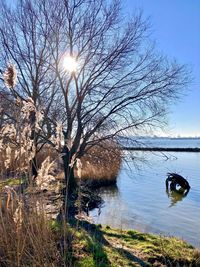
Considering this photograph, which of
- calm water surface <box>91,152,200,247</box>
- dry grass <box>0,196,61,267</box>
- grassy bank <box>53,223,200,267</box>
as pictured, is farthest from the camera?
calm water surface <box>91,152,200,247</box>

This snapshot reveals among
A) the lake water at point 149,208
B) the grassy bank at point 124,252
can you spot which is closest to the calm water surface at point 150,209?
the lake water at point 149,208

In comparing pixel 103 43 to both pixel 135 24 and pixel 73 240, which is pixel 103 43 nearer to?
pixel 135 24

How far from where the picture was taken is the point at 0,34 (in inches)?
580

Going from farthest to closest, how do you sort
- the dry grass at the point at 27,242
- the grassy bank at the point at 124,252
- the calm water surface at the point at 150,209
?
1. the calm water surface at the point at 150,209
2. the grassy bank at the point at 124,252
3. the dry grass at the point at 27,242

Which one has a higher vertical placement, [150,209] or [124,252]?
[124,252]

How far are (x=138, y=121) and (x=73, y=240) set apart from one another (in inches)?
379

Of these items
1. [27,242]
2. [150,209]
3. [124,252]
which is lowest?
[150,209]

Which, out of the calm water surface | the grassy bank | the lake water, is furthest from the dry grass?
the calm water surface

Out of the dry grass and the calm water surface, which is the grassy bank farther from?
the calm water surface

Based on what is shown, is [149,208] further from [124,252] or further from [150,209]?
[124,252]

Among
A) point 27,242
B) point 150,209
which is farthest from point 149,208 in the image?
point 27,242

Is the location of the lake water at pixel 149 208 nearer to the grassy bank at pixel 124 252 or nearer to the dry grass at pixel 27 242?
the grassy bank at pixel 124 252

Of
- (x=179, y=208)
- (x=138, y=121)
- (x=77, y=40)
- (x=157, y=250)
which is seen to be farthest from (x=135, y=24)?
(x=157, y=250)

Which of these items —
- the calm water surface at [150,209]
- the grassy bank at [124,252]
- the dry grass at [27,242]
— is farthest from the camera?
the calm water surface at [150,209]
